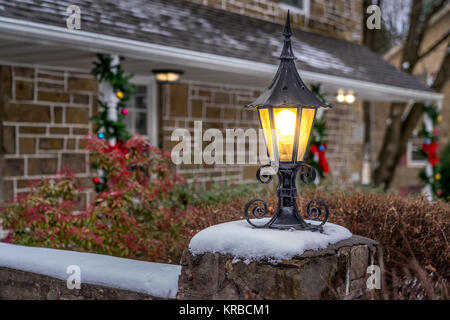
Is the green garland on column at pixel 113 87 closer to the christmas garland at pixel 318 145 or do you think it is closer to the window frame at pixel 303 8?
the christmas garland at pixel 318 145

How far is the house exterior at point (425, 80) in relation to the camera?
20984mm

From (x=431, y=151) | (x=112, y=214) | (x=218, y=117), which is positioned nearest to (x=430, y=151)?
(x=431, y=151)

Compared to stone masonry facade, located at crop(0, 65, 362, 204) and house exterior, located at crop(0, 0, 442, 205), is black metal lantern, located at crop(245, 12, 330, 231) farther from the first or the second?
house exterior, located at crop(0, 0, 442, 205)

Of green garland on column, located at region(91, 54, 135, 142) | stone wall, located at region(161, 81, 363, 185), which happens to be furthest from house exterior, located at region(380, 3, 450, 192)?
green garland on column, located at region(91, 54, 135, 142)

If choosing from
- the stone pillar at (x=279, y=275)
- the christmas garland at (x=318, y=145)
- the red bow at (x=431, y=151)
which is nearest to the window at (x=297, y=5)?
the christmas garland at (x=318, y=145)

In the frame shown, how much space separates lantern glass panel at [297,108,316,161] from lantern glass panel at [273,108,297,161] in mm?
56

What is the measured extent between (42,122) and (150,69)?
1.74 m

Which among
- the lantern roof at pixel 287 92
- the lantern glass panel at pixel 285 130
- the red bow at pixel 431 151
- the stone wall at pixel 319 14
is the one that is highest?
the stone wall at pixel 319 14

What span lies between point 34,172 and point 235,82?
3971mm

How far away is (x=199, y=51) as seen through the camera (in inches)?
293

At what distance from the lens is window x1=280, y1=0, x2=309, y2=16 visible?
1197 cm

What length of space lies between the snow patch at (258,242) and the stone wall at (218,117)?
4344 millimetres

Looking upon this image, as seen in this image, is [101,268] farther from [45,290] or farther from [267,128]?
[267,128]
